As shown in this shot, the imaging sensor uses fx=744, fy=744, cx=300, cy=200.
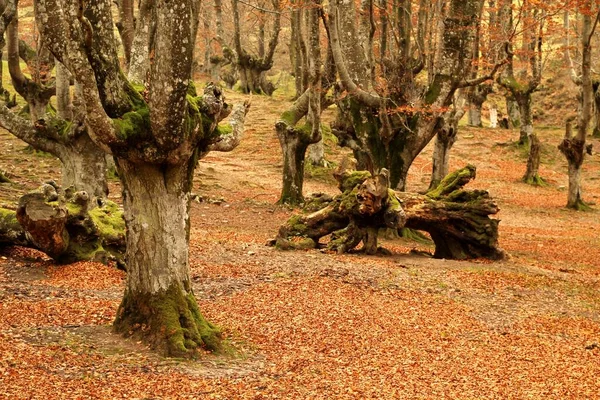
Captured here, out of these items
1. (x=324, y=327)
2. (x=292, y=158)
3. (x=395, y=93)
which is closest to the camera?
(x=324, y=327)

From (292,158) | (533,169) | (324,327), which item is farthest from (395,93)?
(533,169)

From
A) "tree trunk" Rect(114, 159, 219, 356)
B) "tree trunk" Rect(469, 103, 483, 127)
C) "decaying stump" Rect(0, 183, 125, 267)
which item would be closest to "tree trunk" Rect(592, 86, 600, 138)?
"tree trunk" Rect(469, 103, 483, 127)

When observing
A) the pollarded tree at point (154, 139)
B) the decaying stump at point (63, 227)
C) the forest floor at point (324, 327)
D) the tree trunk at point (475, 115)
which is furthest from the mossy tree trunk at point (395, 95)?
the tree trunk at point (475, 115)

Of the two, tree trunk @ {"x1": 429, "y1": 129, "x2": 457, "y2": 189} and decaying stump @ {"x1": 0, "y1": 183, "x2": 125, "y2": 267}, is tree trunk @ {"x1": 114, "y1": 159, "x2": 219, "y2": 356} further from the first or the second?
tree trunk @ {"x1": 429, "y1": 129, "x2": 457, "y2": 189}

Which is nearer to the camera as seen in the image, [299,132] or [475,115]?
[299,132]

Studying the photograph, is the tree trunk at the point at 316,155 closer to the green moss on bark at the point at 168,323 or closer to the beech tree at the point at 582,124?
the beech tree at the point at 582,124

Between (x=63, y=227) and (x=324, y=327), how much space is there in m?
4.45

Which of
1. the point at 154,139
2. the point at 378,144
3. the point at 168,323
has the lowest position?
the point at 168,323

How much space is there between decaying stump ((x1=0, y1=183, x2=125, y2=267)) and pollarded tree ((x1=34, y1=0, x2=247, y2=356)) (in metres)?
3.08

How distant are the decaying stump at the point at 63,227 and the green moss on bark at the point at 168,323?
3172 millimetres

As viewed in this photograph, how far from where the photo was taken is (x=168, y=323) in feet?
26.6

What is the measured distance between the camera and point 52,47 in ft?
28.3

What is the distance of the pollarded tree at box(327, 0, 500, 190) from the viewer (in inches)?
673

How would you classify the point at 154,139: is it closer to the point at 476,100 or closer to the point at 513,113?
the point at 476,100
